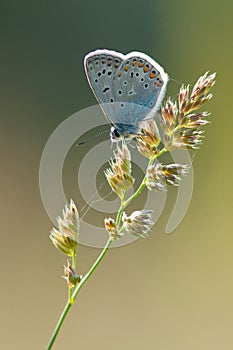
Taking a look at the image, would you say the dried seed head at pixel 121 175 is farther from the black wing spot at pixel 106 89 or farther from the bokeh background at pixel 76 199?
the bokeh background at pixel 76 199

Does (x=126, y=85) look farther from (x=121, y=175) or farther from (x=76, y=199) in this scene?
(x=76, y=199)

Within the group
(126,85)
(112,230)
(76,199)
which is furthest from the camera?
(76,199)

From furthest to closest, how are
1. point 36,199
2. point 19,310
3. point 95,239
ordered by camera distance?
1. point 36,199
2. point 19,310
3. point 95,239

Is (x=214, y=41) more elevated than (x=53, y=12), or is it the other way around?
(x=53, y=12)

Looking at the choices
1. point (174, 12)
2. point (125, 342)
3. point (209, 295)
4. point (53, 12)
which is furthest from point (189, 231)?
point (53, 12)

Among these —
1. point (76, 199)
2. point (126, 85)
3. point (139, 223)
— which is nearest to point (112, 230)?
point (139, 223)

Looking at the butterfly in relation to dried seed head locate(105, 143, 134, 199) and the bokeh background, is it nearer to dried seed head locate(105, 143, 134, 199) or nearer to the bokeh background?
dried seed head locate(105, 143, 134, 199)

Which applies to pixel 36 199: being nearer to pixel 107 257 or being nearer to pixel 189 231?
Answer: pixel 107 257
